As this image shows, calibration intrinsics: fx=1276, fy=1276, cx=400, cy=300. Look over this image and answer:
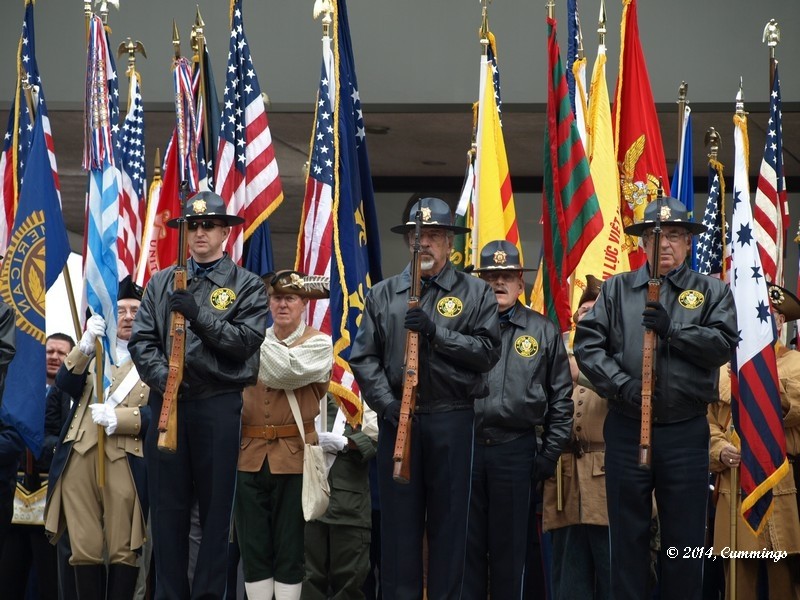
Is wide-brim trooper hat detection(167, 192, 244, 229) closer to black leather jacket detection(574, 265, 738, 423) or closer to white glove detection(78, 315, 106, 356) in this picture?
white glove detection(78, 315, 106, 356)

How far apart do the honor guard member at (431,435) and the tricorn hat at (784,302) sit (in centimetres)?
255

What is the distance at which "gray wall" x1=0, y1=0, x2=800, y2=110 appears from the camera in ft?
42.1

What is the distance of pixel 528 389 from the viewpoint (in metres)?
7.15

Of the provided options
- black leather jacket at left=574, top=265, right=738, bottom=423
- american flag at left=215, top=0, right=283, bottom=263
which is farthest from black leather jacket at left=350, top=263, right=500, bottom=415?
american flag at left=215, top=0, right=283, bottom=263

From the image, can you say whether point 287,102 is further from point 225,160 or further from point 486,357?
point 486,357

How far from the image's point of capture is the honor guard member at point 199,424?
6320 mm

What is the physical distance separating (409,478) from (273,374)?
1.63 m

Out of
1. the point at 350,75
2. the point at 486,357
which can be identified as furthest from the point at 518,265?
the point at 350,75

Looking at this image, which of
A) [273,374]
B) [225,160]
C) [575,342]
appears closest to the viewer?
[575,342]

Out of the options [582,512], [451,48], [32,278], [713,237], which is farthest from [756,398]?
[451,48]

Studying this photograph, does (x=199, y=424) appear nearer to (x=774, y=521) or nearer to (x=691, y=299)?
(x=691, y=299)

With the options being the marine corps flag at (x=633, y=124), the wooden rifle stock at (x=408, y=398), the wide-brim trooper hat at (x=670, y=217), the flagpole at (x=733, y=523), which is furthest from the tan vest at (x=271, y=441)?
the marine corps flag at (x=633, y=124)

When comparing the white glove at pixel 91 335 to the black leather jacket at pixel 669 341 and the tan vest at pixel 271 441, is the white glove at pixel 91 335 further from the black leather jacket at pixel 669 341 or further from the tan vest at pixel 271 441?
the black leather jacket at pixel 669 341

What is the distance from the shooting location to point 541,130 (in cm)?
1282
